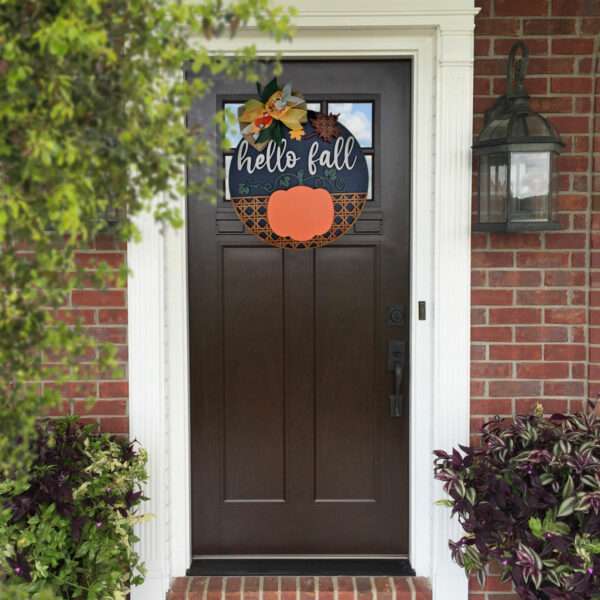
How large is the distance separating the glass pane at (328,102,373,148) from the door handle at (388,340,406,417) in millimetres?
853

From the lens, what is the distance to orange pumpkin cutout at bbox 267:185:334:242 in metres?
2.72

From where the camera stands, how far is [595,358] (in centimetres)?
258

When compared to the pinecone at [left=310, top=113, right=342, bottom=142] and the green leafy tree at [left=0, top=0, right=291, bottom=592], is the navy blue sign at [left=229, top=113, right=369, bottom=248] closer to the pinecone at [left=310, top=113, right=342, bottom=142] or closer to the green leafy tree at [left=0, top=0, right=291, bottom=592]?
the pinecone at [left=310, top=113, right=342, bottom=142]

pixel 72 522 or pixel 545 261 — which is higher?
pixel 545 261

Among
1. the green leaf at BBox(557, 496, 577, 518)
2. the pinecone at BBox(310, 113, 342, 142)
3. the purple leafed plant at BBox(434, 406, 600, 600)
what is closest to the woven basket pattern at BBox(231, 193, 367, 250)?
the pinecone at BBox(310, 113, 342, 142)

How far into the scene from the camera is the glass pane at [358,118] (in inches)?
108

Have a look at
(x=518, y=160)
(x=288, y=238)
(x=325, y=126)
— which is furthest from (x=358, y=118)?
(x=518, y=160)

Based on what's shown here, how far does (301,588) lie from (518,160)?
6.10 feet

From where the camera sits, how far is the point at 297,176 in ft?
8.95

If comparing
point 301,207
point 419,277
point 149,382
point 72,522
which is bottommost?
point 72,522

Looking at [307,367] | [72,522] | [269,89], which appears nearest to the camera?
[72,522]

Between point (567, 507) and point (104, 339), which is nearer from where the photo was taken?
point (567, 507)

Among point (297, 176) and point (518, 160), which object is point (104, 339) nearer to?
point (297, 176)

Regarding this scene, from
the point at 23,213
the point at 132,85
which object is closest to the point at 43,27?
the point at 132,85
